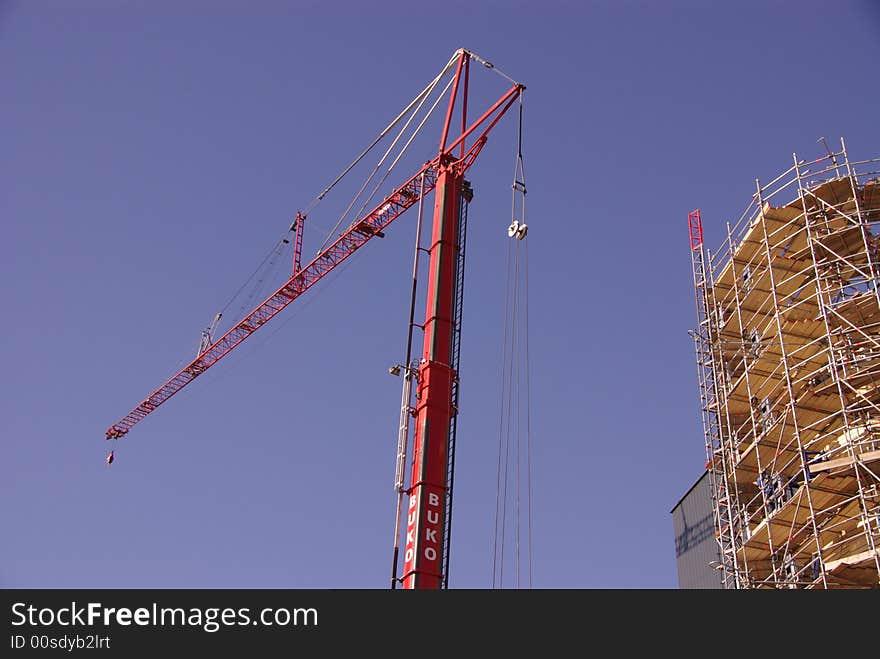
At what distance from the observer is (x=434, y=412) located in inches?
1507

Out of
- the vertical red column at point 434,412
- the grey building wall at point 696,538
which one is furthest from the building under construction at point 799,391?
the vertical red column at point 434,412

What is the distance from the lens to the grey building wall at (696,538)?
5100cm

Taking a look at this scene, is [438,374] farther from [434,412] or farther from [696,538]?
[696,538]

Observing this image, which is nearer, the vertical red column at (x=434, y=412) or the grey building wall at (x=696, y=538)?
the vertical red column at (x=434, y=412)

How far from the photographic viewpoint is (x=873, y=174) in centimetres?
4444

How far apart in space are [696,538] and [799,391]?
1440cm

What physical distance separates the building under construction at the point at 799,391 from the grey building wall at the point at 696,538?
4.81 metres

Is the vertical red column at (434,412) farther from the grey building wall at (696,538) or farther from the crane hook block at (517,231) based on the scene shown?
the grey building wall at (696,538)

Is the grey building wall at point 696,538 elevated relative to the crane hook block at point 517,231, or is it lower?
lower

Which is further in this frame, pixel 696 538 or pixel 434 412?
pixel 696 538

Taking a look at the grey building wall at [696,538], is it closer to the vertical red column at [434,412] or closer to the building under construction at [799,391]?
the building under construction at [799,391]

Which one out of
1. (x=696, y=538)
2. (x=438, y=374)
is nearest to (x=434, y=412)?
(x=438, y=374)
